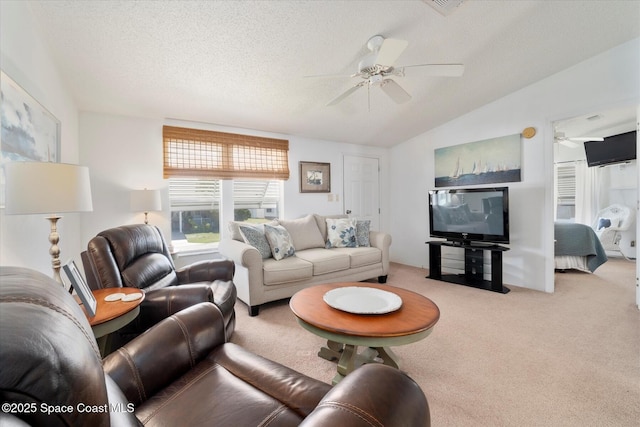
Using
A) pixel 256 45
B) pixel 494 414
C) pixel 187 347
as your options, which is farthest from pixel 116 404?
pixel 256 45

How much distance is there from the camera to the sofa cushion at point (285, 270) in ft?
8.96

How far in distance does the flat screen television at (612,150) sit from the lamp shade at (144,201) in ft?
23.2

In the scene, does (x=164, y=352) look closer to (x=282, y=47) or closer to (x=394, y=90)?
(x=282, y=47)

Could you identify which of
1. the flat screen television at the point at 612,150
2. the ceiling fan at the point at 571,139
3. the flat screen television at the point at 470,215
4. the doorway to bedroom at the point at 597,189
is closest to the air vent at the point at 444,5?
the flat screen television at the point at 470,215

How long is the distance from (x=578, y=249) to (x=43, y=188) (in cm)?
588

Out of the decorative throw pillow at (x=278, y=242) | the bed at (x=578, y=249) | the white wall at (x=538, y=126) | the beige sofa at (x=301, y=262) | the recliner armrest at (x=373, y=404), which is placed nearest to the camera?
the recliner armrest at (x=373, y=404)

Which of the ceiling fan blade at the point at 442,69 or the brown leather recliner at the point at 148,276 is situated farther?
the ceiling fan blade at the point at 442,69

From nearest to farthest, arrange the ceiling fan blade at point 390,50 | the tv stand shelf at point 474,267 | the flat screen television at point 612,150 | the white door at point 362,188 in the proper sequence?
the ceiling fan blade at point 390,50, the tv stand shelf at point 474,267, the flat screen television at point 612,150, the white door at point 362,188

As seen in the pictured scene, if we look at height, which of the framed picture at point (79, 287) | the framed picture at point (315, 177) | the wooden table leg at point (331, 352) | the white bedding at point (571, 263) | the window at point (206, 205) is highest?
the framed picture at point (315, 177)

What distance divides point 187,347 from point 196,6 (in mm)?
2115

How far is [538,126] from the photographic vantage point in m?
3.32

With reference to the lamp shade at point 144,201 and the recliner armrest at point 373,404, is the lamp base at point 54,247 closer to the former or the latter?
the lamp shade at point 144,201

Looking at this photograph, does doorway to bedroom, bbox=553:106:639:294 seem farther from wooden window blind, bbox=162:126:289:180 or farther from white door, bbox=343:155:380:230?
wooden window blind, bbox=162:126:289:180

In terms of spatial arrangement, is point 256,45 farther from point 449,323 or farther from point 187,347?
point 449,323
